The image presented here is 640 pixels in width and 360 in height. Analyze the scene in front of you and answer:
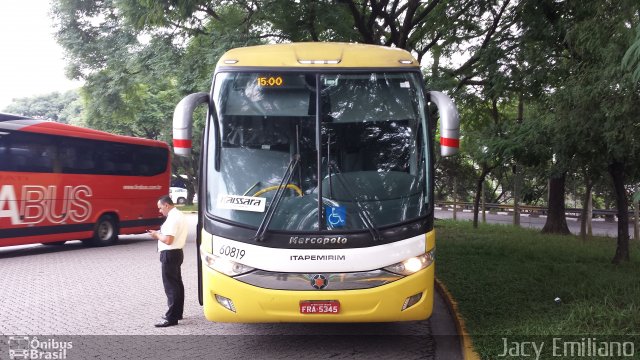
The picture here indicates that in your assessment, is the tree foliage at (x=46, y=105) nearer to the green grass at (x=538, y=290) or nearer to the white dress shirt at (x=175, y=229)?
the green grass at (x=538, y=290)

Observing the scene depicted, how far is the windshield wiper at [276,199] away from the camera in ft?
17.7

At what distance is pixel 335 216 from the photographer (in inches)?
216

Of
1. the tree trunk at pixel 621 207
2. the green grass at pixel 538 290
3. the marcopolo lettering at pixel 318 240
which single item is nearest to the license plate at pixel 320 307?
the marcopolo lettering at pixel 318 240

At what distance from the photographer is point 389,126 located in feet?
19.5

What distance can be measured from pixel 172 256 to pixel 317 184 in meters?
2.28

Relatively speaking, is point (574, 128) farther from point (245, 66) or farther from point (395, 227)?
point (245, 66)

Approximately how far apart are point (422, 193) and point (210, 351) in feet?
9.06

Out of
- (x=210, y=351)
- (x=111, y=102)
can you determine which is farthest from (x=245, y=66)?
(x=111, y=102)

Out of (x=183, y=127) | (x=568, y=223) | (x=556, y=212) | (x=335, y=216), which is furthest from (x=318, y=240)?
(x=568, y=223)

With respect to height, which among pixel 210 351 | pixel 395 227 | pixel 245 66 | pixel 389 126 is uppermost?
pixel 245 66

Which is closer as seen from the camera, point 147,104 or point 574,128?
point 574,128

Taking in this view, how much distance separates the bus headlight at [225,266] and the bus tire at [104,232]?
36.3ft

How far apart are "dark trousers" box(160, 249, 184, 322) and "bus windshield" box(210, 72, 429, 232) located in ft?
4.29

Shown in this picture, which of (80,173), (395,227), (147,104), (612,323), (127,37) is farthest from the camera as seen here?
(147,104)
